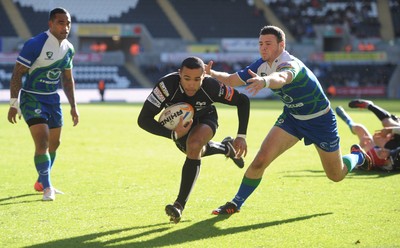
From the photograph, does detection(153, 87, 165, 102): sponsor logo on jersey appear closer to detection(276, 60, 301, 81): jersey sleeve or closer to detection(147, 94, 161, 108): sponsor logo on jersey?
detection(147, 94, 161, 108): sponsor logo on jersey

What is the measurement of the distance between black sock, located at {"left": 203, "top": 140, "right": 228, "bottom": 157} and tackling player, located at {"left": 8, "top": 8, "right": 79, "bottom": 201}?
6.58 ft

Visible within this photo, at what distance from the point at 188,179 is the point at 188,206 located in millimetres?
907

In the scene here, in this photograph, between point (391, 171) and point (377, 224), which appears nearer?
point (377, 224)

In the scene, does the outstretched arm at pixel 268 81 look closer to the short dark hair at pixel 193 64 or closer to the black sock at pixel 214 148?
the short dark hair at pixel 193 64

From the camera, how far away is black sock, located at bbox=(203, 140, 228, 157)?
8.21 m

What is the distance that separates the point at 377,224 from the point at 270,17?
4617 cm

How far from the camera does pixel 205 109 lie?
7.08m

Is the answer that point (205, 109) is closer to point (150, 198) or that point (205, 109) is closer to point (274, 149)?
point (274, 149)

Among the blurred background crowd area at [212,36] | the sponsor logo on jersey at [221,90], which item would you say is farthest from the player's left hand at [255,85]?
the blurred background crowd area at [212,36]

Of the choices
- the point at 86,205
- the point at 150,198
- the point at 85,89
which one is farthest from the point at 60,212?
the point at 85,89

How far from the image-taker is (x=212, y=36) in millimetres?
49406

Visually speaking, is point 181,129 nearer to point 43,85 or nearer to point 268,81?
point 268,81

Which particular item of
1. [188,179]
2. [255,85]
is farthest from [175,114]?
[255,85]

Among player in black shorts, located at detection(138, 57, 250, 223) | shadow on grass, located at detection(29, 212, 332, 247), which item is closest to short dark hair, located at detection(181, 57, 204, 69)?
player in black shorts, located at detection(138, 57, 250, 223)
